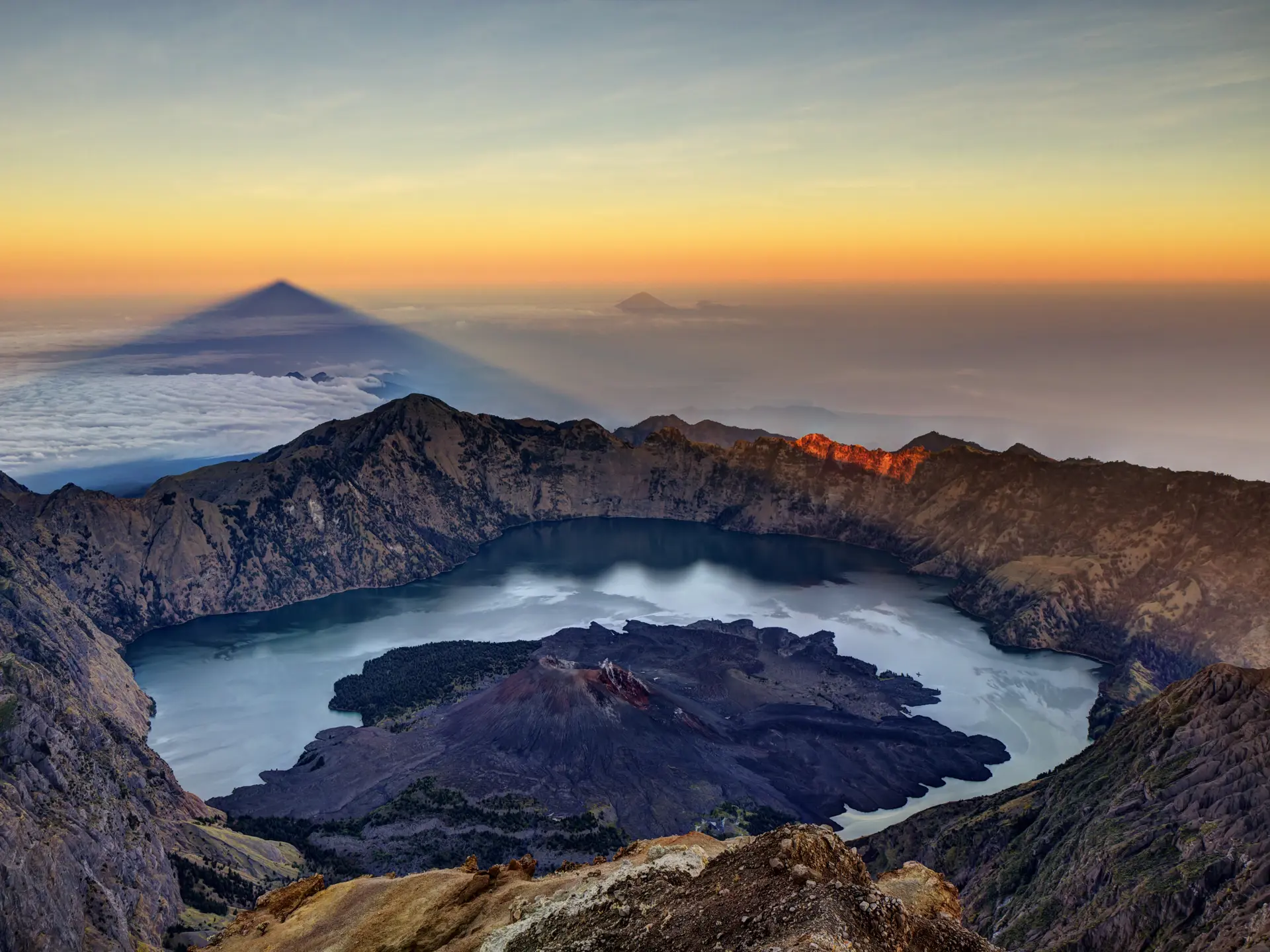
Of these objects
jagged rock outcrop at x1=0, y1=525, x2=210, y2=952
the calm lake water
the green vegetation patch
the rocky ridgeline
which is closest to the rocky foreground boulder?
jagged rock outcrop at x1=0, y1=525, x2=210, y2=952

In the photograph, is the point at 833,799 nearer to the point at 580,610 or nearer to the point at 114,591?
the point at 580,610

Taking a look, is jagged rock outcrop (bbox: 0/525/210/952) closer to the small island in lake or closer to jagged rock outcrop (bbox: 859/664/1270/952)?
A: the small island in lake

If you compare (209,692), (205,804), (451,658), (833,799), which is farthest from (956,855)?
(209,692)

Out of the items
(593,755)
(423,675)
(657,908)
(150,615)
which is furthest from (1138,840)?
(150,615)

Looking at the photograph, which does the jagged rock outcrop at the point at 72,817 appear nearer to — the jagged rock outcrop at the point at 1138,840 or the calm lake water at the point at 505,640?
the calm lake water at the point at 505,640

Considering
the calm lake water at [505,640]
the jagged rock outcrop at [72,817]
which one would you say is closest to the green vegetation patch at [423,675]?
the calm lake water at [505,640]
